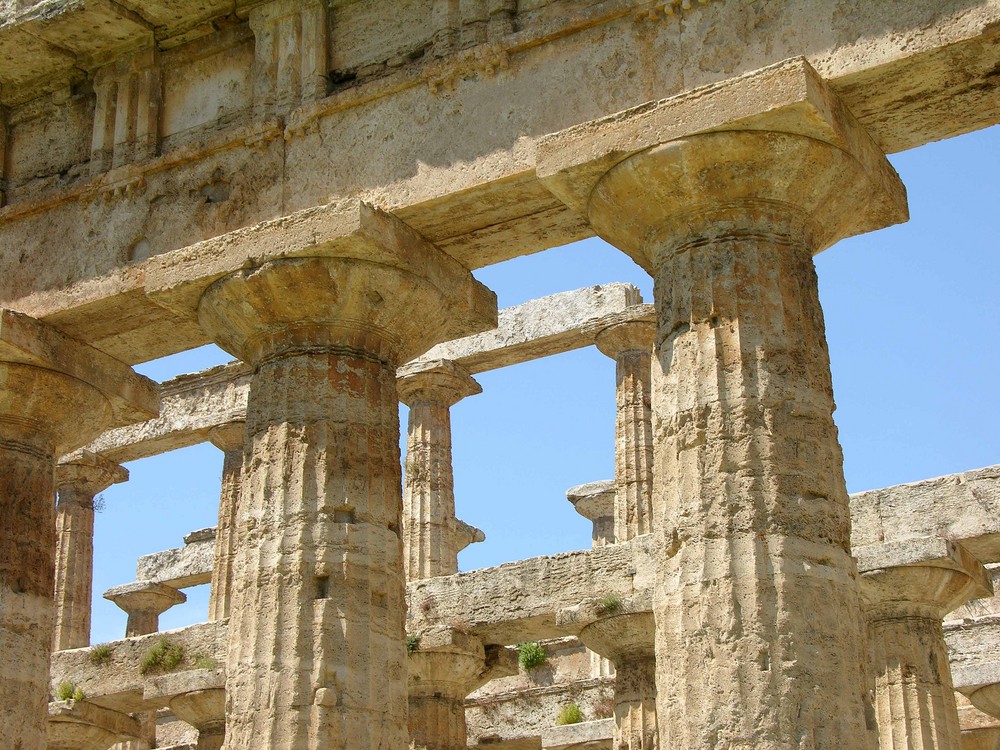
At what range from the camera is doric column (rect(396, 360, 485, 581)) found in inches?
809

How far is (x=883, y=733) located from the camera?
1628cm

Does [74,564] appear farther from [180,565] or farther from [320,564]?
[320,564]

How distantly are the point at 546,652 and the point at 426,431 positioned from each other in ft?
11.9

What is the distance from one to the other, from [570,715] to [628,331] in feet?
15.8

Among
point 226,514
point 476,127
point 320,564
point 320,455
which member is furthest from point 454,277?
point 226,514

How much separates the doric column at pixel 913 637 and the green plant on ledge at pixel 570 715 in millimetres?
5102

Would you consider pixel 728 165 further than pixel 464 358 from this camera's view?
No

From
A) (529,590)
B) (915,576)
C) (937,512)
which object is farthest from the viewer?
(529,590)

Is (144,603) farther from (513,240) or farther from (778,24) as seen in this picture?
(778,24)

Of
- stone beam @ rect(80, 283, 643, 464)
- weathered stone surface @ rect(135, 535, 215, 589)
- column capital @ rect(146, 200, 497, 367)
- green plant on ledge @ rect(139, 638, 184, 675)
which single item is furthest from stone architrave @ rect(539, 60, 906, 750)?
weathered stone surface @ rect(135, 535, 215, 589)

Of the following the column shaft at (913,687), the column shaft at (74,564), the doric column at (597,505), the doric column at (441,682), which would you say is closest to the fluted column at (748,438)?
the column shaft at (913,687)

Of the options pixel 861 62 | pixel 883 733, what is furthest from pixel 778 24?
pixel 883 733

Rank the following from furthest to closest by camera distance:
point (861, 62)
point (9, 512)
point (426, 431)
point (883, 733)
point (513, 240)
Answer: point (426, 431), point (883, 733), point (9, 512), point (513, 240), point (861, 62)

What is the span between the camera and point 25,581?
13383 mm
